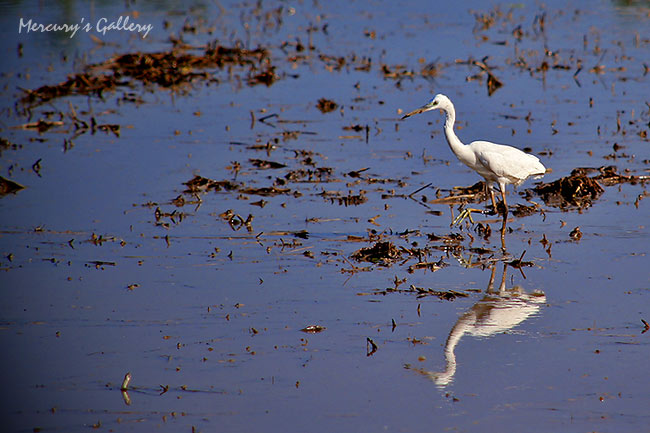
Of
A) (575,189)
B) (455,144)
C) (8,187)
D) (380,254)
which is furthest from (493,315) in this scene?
(8,187)

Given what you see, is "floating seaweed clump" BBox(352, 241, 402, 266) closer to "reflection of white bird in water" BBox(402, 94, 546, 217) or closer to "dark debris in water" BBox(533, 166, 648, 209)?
"reflection of white bird in water" BBox(402, 94, 546, 217)

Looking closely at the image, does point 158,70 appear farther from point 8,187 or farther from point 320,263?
point 320,263

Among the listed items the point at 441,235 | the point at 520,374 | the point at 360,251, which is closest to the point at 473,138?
the point at 441,235

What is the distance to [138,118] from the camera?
15227mm

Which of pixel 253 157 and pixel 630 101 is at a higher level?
pixel 630 101

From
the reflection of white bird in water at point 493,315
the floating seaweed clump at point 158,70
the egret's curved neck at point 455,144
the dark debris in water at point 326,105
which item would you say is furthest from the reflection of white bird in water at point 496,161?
the floating seaweed clump at point 158,70

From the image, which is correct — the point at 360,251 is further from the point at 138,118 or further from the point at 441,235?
the point at 138,118

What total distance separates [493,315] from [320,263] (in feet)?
6.43

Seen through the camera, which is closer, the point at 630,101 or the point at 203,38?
the point at 630,101

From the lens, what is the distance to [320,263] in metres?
8.88

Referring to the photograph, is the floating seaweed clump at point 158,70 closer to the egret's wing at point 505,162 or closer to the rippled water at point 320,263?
the rippled water at point 320,263

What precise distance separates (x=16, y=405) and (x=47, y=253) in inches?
131

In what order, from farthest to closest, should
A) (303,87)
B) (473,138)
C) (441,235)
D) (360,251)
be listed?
(303,87) → (473,138) → (441,235) → (360,251)

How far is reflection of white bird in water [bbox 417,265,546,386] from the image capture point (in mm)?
6937
